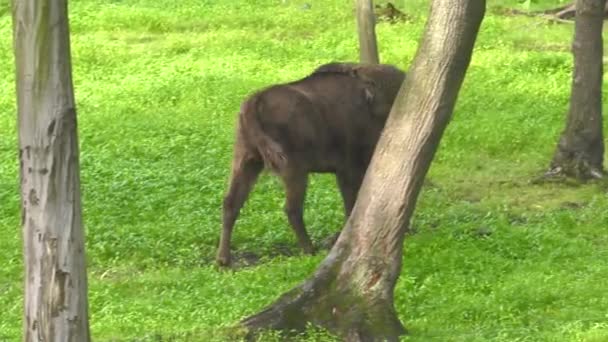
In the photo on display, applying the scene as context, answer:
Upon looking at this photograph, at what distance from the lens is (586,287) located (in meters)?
9.71

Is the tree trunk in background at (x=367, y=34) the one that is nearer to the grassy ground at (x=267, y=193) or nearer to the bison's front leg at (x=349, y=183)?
the grassy ground at (x=267, y=193)

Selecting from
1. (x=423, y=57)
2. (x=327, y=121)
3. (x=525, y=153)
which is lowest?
(x=525, y=153)

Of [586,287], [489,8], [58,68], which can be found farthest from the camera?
[489,8]

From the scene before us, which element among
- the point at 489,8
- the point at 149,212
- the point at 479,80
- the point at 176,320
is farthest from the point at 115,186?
the point at 489,8

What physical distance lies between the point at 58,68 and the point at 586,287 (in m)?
5.08

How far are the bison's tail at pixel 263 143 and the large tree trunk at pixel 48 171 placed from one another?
4709 millimetres

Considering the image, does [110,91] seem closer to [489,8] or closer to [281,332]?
[489,8]

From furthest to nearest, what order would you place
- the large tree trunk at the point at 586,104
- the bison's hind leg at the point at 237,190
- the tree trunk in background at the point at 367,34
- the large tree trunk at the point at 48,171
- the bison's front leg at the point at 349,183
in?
the tree trunk in background at the point at 367,34 < the large tree trunk at the point at 586,104 < the bison's front leg at the point at 349,183 < the bison's hind leg at the point at 237,190 < the large tree trunk at the point at 48,171

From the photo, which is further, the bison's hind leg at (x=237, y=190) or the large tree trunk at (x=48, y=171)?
the bison's hind leg at (x=237, y=190)

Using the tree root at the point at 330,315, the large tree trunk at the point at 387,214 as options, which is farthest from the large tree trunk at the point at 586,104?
the tree root at the point at 330,315

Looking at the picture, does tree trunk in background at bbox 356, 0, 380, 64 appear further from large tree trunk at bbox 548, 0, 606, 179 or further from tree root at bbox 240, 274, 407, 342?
tree root at bbox 240, 274, 407, 342

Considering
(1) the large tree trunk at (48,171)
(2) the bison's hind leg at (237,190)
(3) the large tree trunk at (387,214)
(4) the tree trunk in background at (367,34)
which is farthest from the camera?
(4) the tree trunk in background at (367,34)

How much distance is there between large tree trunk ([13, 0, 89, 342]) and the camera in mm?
6086

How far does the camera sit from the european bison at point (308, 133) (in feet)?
36.2
